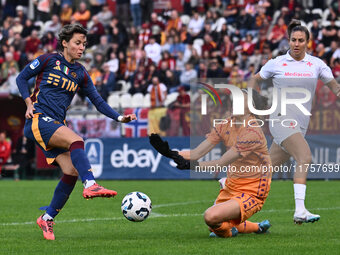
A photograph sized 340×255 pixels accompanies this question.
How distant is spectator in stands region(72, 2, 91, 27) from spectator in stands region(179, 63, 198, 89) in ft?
19.8

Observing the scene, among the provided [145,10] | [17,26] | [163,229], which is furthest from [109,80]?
[163,229]

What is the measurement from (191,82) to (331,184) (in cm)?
574

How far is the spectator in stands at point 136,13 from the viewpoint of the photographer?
25734 millimetres

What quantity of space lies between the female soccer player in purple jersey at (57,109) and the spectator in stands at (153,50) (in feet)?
48.4

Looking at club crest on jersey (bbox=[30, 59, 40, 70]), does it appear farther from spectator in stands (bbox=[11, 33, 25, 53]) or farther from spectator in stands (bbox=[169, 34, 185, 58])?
spectator in stands (bbox=[11, 33, 25, 53])

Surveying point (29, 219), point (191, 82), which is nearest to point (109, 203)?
point (29, 219)

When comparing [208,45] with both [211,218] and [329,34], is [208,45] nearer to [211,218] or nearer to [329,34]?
[329,34]

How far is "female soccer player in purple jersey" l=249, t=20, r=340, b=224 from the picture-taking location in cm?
866

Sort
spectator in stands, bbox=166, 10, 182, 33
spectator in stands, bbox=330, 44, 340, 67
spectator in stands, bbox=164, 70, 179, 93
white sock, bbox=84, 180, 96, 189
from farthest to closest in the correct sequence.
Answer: spectator in stands, bbox=166, 10, 182, 33 → spectator in stands, bbox=164, 70, 179, 93 → spectator in stands, bbox=330, 44, 340, 67 → white sock, bbox=84, 180, 96, 189

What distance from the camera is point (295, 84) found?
9008 mm

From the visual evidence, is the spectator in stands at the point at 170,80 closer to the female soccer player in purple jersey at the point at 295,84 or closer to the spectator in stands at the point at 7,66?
the spectator in stands at the point at 7,66

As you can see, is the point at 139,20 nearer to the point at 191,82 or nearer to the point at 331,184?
the point at 191,82

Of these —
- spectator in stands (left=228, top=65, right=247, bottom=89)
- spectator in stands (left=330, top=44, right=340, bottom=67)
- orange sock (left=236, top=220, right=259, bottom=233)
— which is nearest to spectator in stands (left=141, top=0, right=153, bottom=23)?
spectator in stands (left=228, top=65, right=247, bottom=89)

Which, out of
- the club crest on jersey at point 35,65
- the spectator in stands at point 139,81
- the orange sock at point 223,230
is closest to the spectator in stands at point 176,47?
the spectator in stands at point 139,81
